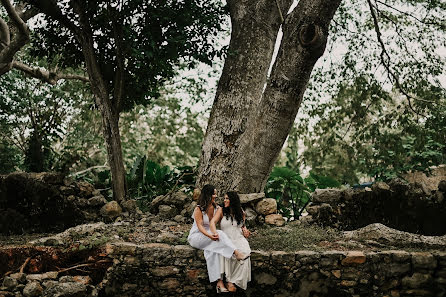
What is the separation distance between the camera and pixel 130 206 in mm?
7422

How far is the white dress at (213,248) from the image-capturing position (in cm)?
500

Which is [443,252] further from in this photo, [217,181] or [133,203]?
[133,203]

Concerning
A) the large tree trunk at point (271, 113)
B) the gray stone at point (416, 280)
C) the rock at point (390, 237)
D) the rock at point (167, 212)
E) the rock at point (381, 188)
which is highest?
the large tree trunk at point (271, 113)

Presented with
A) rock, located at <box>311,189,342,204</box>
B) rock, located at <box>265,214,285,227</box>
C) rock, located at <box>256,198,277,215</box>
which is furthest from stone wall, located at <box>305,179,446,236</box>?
rock, located at <box>256,198,277,215</box>

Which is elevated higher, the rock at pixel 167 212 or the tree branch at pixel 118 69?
the tree branch at pixel 118 69

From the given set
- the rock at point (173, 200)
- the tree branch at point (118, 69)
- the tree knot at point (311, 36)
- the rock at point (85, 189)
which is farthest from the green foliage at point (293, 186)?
the rock at point (85, 189)

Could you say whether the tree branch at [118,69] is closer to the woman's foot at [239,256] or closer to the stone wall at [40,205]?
the stone wall at [40,205]

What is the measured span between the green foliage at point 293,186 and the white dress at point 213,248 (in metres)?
3.17

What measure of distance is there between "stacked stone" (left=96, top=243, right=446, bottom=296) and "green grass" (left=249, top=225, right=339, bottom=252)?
0.37m

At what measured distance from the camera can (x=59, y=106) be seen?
12695 mm

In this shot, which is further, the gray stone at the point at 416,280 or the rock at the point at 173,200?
the rock at the point at 173,200

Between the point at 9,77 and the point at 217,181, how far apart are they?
24.5 feet

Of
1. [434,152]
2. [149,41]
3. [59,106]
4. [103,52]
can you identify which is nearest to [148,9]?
[149,41]

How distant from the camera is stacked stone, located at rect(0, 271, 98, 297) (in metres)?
4.36
